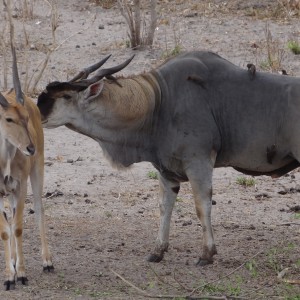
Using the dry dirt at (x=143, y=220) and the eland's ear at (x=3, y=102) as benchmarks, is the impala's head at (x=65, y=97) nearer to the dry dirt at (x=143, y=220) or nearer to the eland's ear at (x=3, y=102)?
the eland's ear at (x=3, y=102)

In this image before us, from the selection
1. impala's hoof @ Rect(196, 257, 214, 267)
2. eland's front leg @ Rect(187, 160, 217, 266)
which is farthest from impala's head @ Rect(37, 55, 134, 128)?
impala's hoof @ Rect(196, 257, 214, 267)

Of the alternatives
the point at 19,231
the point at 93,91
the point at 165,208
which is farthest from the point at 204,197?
the point at 19,231

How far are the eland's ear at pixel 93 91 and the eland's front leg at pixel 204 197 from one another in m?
0.84

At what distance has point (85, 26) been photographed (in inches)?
610

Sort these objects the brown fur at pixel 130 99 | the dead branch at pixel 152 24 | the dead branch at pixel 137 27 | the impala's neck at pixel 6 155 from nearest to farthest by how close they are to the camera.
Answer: the impala's neck at pixel 6 155
the brown fur at pixel 130 99
the dead branch at pixel 152 24
the dead branch at pixel 137 27

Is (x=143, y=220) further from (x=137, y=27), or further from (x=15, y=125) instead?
(x=137, y=27)

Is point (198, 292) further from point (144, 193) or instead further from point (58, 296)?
point (144, 193)

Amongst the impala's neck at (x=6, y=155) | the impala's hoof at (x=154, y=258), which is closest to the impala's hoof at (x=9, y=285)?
the impala's neck at (x=6, y=155)

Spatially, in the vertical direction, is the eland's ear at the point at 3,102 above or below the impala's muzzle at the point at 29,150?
above

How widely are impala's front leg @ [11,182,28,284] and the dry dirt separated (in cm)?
12

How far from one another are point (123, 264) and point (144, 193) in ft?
6.83

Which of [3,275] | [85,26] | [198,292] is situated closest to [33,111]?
[3,275]

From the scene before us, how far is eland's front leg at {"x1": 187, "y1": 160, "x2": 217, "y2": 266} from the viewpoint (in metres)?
8.13

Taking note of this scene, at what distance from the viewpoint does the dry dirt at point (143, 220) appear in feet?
25.4
